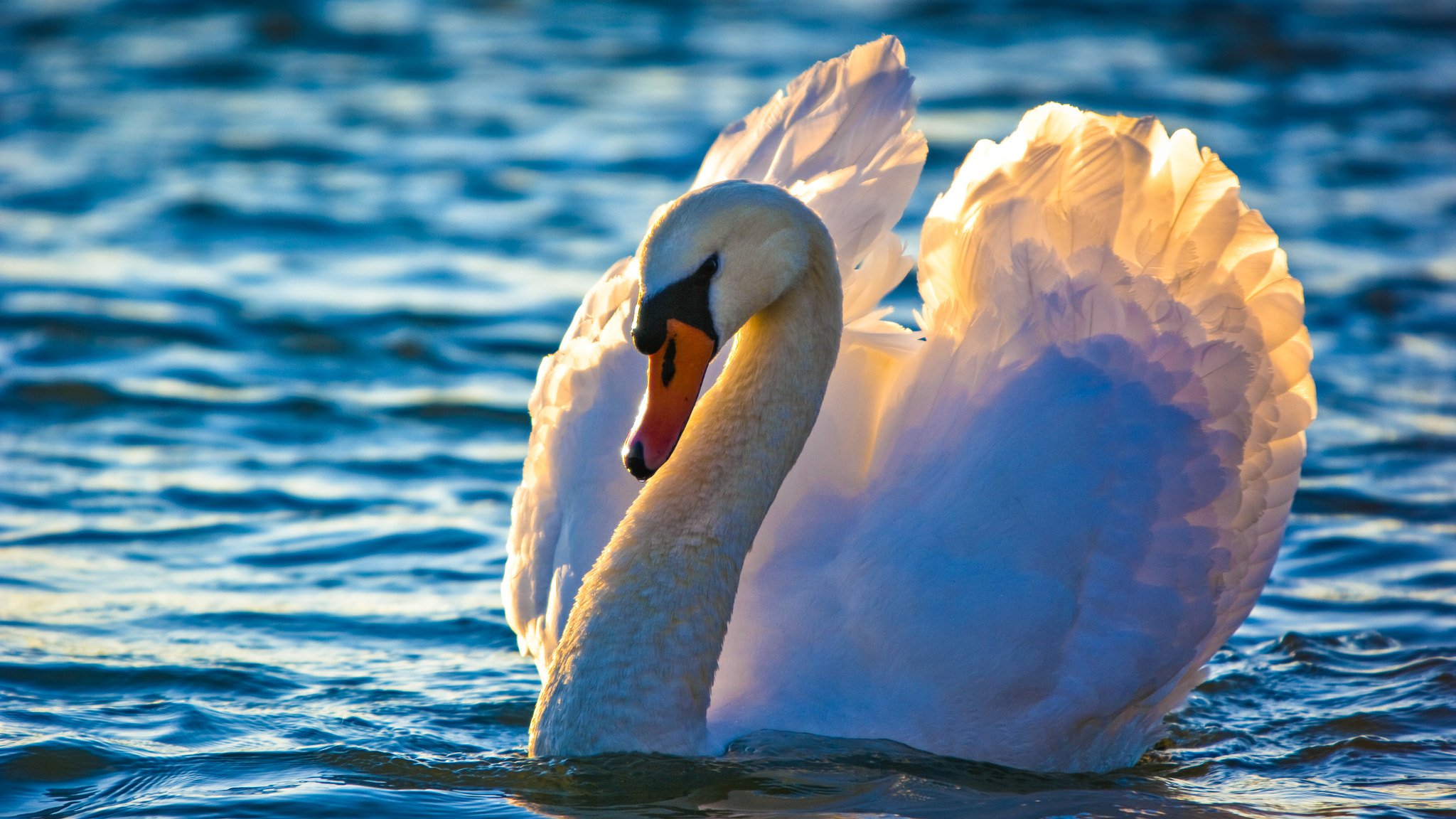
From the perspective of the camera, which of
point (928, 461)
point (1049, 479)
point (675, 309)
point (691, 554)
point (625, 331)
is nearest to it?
point (675, 309)

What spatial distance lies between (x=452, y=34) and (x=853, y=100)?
11073 mm

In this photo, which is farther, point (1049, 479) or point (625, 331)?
point (625, 331)

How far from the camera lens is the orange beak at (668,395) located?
4.07 m

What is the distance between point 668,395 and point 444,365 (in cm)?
503

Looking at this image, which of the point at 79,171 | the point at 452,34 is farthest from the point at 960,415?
the point at 452,34

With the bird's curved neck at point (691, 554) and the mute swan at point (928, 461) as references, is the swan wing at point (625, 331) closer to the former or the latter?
the mute swan at point (928, 461)

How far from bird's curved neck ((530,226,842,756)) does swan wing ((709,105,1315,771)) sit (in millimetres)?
265

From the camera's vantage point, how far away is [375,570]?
21.6ft

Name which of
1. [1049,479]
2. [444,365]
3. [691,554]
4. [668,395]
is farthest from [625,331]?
[444,365]

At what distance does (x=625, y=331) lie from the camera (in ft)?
17.3

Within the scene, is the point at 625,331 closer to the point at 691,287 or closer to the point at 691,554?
Answer: the point at 691,554

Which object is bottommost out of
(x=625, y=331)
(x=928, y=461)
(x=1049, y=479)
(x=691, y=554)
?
(x=691, y=554)

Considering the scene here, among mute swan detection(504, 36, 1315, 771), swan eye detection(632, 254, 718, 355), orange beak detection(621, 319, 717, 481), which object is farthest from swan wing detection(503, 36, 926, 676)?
swan eye detection(632, 254, 718, 355)

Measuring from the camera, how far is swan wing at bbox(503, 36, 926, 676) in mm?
5082
